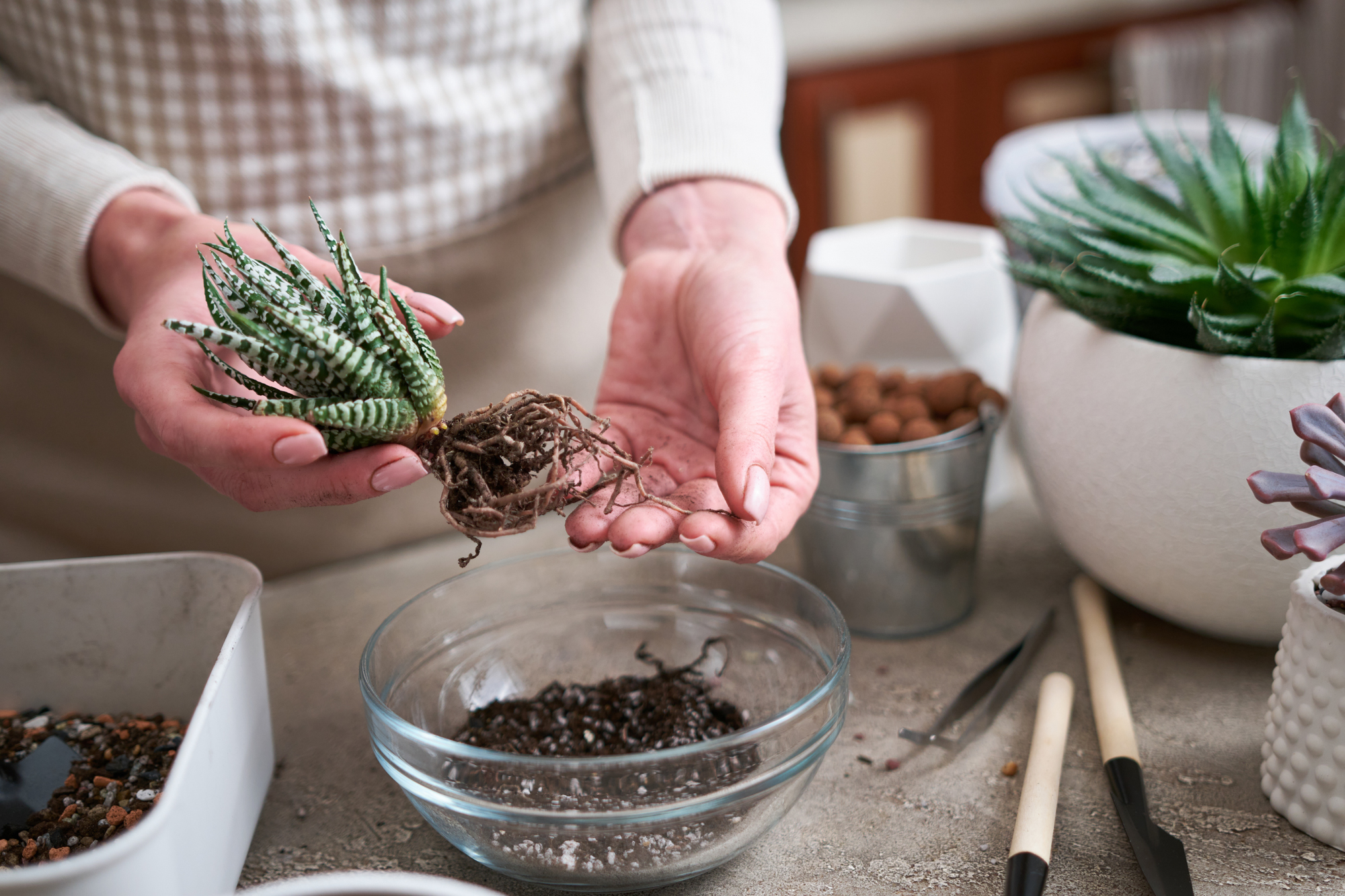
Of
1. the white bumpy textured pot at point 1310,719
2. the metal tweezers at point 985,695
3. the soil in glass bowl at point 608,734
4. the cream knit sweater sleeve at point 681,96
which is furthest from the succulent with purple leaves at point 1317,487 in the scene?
the cream knit sweater sleeve at point 681,96

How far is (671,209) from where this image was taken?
104 cm

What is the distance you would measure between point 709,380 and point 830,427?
0.74 ft

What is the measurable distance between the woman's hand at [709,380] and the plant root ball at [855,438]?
0.12 metres

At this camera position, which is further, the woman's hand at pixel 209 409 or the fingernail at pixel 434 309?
the fingernail at pixel 434 309

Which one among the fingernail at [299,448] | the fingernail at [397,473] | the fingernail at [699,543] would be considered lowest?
the fingernail at [699,543]

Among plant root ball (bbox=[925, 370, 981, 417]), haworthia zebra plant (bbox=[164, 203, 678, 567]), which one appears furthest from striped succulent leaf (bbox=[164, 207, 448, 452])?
plant root ball (bbox=[925, 370, 981, 417])

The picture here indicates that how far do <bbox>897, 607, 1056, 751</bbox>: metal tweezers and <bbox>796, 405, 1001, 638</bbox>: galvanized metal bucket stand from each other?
100mm

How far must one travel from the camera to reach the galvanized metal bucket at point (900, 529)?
0.96 metres

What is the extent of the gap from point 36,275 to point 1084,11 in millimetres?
3432

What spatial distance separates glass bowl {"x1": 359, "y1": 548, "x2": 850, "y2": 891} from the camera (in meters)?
0.64

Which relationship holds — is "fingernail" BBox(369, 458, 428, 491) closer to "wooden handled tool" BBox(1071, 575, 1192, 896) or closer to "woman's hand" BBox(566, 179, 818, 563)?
"woman's hand" BBox(566, 179, 818, 563)

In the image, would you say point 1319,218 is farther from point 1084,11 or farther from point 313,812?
point 1084,11

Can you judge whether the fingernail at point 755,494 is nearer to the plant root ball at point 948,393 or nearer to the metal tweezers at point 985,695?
the metal tweezers at point 985,695

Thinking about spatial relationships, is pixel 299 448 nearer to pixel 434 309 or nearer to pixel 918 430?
pixel 434 309
